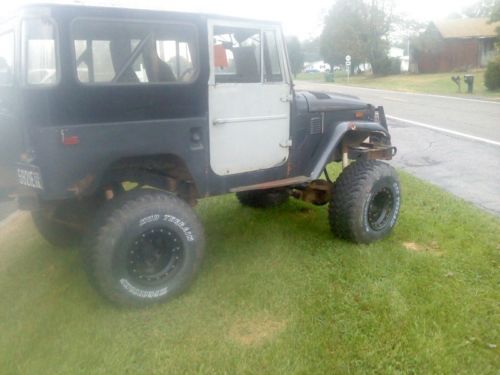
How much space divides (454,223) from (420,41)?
48.8m

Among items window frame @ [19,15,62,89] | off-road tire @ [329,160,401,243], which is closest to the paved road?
off-road tire @ [329,160,401,243]

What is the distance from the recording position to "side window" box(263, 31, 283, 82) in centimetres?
405

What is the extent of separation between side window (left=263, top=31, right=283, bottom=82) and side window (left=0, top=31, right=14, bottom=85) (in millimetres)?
1893

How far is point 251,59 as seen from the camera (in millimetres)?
4035

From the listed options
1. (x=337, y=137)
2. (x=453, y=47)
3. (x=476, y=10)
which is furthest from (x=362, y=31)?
(x=337, y=137)

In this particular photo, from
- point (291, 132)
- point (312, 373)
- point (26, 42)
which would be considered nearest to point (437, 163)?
point (291, 132)

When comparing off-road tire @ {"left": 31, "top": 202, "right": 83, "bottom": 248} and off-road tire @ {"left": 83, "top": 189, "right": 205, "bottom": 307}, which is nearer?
off-road tire @ {"left": 83, "top": 189, "right": 205, "bottom": 307}

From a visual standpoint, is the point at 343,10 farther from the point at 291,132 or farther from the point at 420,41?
the point at 291,132

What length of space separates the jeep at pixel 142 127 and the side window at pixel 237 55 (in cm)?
1

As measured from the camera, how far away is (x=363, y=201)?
464cm

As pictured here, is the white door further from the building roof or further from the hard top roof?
the building roof

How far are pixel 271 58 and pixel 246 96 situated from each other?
0.43 metres

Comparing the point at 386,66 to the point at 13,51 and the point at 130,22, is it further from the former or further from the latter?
the point at 13,51

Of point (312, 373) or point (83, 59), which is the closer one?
point (312, 373)
